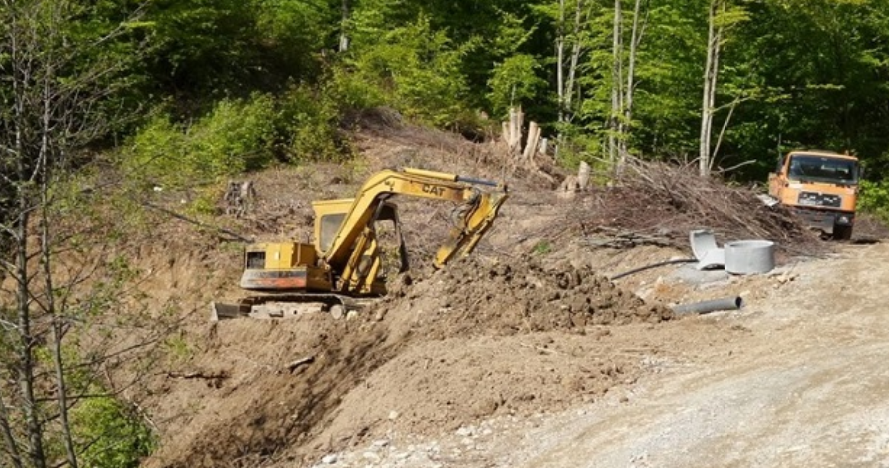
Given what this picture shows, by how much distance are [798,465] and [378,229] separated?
13.8 meters

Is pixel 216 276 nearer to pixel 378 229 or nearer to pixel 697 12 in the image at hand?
pixel 378 229

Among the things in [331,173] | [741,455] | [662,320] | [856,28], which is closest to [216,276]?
[331,173]

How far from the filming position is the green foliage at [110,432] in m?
10.7

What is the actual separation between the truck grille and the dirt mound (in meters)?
8.80

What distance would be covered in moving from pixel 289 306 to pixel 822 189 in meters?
11.3

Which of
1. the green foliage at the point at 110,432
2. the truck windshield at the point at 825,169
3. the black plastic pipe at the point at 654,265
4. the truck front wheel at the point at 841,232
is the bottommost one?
the green foliage at the point at 110,432

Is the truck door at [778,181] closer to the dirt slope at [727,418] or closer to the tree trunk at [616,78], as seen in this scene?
the tree trunk at [616,78]

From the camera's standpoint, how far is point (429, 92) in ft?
107

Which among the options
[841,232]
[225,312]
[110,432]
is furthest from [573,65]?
[110,432]

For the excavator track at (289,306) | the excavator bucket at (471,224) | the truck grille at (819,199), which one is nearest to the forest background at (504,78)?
the truck grille at (819,199)

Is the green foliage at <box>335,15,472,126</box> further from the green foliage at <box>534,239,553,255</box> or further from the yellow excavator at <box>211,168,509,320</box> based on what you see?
the yellow excavator at <box>211,168,509,320</box>

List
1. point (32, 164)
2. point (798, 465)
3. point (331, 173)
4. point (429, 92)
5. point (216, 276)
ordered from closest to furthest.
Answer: point (798, 465) < point (32, 164) < point (216, 276) < point (331, 173) < point (429, 92)

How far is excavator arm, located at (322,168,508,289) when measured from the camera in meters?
14.7

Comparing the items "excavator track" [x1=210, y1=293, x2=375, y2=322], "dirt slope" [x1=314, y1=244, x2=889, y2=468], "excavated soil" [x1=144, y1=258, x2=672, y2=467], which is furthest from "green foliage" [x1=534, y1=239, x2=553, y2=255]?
"dirt slope" [x1=314, y1=244, x2=889, y2=468]
